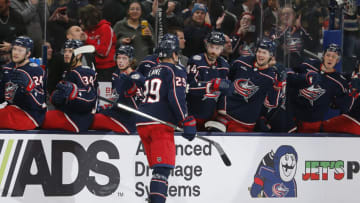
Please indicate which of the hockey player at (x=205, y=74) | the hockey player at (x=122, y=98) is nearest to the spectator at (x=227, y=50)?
the hockey player at (x=205, y=74)

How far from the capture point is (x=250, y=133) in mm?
6953

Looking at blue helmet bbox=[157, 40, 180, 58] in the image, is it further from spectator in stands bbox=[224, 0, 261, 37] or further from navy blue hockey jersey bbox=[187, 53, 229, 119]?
spectator in stands bbox=[224, 0, 261, 37]

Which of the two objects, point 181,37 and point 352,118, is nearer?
point 352,118

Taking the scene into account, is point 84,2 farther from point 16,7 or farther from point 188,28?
point 188,28

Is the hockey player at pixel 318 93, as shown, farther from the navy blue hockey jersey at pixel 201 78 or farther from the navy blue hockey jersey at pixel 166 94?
the navy blue hockey jersey at pixel 166 94

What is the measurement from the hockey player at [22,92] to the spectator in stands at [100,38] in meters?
1.31

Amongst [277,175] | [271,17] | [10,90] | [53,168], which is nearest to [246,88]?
[277,175]

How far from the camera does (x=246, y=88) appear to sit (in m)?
7.16

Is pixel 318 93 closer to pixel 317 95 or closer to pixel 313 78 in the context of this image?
pixel 317 95

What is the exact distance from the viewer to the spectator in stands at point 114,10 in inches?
305

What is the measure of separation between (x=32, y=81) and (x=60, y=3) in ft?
5.01

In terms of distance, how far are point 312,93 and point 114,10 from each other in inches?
96.4

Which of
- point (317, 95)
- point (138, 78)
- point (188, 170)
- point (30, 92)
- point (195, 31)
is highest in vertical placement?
point (195, 31)

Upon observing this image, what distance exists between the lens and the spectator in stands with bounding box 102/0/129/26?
775 cm
